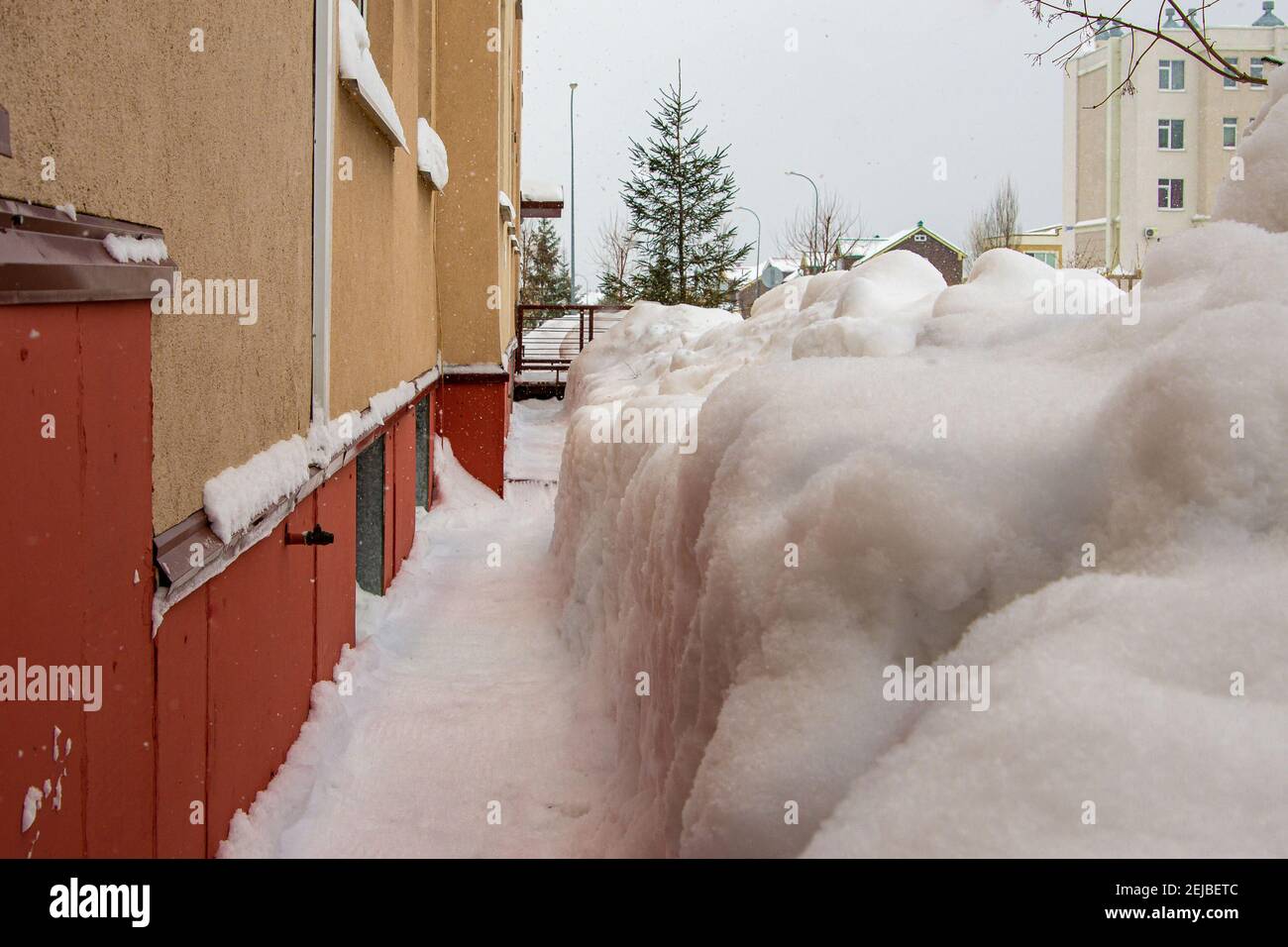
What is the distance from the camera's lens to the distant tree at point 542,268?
2040 inches

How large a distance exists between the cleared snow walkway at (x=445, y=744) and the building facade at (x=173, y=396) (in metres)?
0.16

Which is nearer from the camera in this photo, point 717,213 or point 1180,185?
point 717,213

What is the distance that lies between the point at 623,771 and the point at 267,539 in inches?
54.5

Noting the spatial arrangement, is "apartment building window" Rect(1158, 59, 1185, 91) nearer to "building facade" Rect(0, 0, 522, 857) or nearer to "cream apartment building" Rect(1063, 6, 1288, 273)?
"cream apartment building" Rect(1063, 6, 1288, 273)

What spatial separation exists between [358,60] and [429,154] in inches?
149

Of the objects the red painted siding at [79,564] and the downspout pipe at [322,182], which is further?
the downspout pipe at [322,182]

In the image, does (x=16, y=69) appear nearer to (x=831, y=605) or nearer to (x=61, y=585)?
(x=61, y=585)

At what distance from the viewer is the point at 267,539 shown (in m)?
3.43

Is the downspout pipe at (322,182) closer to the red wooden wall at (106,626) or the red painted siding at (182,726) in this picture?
the red wooden wall at (106,626)

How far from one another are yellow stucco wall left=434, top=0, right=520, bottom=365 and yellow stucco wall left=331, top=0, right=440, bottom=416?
1452 millimetres

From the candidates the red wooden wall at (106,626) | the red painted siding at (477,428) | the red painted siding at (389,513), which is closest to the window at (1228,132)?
the red painted siding at (477,428)

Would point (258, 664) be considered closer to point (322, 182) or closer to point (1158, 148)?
point (322, 182)

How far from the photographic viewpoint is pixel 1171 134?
1709 inches
